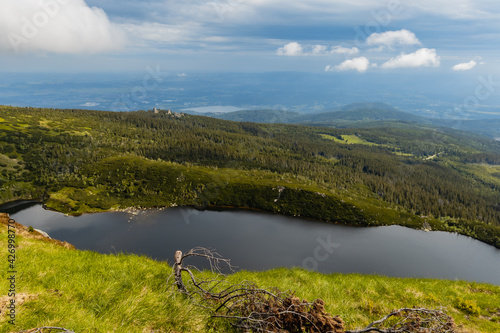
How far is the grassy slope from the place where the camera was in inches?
227

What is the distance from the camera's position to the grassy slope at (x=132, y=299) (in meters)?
5.75

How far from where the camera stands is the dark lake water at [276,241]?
8119 centimetres

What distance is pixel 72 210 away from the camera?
345 feet

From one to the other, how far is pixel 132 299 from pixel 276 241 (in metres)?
92.8

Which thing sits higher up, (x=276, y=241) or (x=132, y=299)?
(x=132, y=299)

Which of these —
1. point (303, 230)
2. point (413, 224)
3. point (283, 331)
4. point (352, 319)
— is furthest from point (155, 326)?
point (413, 224)

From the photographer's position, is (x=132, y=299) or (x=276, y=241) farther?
(x=276, y=241)

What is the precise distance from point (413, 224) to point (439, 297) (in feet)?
458

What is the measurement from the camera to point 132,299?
644 cm

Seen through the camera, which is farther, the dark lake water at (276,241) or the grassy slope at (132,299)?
the dark lake water at (276,241)

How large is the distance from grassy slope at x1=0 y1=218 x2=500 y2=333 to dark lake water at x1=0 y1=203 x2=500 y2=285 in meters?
62.7

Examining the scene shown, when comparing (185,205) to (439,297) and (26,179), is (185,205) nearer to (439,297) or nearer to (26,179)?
(26,179)

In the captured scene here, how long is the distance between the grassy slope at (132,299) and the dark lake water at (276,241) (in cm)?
6270

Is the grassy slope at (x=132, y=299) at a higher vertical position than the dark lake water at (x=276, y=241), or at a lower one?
higher
